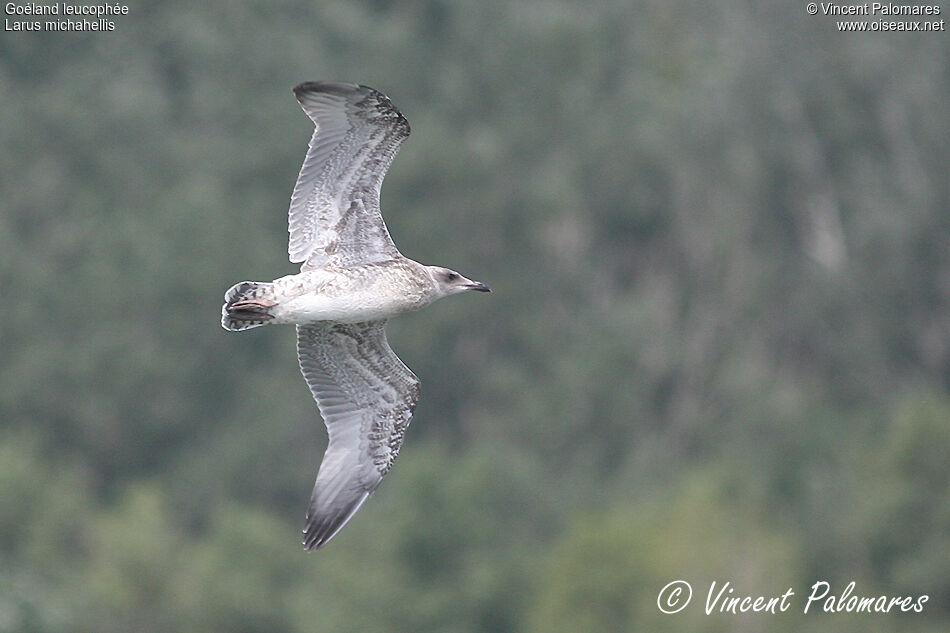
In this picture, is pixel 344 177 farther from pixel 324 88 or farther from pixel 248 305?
pixel 248 305

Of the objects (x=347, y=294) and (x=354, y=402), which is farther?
(x=354, y=402)

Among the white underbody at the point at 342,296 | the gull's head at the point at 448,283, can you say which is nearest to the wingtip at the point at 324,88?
the white underbody at the point at 342,296

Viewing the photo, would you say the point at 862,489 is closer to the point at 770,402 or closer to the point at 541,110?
the point at 770,402

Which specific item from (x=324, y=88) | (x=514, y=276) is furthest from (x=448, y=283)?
(x=514, y=276)

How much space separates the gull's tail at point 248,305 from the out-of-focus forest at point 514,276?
766 inches

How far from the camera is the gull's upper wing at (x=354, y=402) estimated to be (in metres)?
10.6

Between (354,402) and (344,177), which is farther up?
(344,177)

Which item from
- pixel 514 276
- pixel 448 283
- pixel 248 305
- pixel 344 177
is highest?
pixel 344 177

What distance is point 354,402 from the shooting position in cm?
1070

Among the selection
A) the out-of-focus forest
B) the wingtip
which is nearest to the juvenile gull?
the wingtip

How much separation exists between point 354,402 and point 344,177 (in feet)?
4.48

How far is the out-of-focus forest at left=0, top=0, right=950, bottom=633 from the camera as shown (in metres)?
32.2

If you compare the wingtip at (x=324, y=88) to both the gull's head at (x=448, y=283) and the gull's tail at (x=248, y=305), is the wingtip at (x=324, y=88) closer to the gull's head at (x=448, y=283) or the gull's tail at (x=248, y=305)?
the gull's tail at (x=248, y=305)

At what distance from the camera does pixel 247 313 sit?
9.80m
